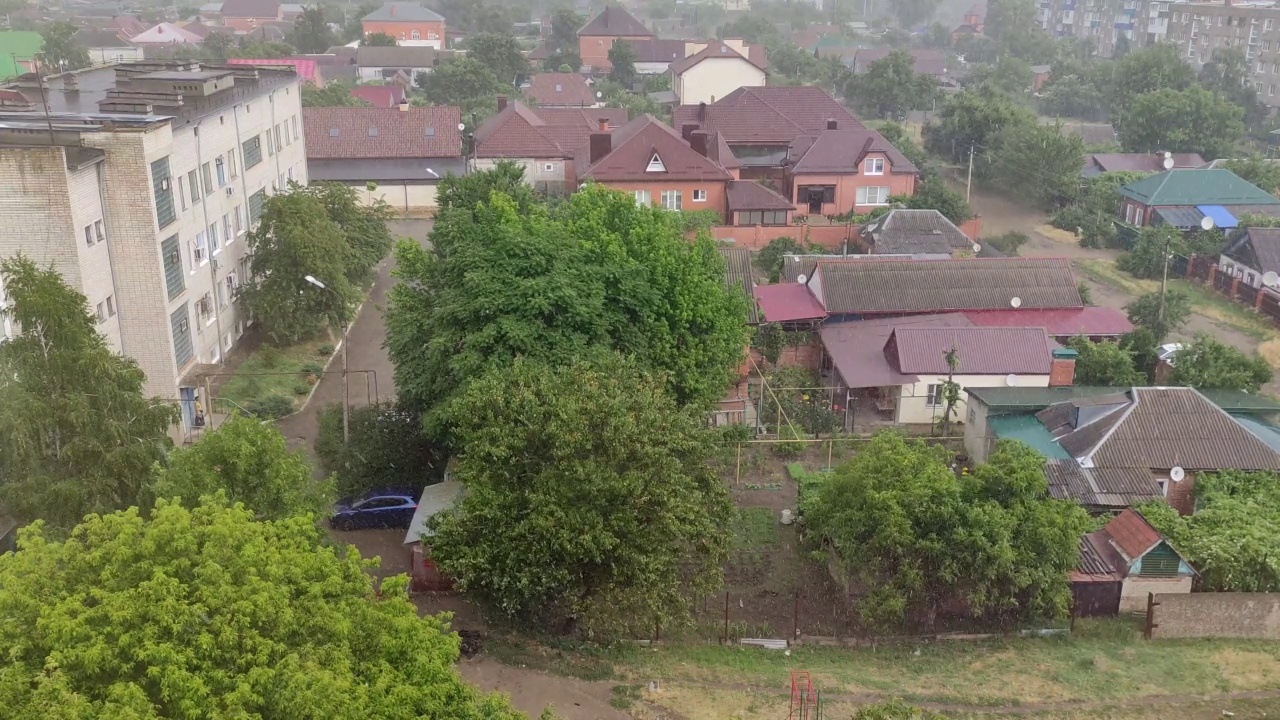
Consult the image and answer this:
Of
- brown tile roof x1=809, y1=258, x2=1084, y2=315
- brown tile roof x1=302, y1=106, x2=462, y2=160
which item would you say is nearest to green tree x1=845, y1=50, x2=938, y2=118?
brown tile roof x1=302, y1=106, x2=462, y2=160

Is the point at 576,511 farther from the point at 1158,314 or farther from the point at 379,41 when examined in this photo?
the point at 379,41

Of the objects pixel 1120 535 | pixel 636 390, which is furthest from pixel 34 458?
pixel 1120 535

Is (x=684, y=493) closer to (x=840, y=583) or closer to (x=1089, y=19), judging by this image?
(x=840, y=583)

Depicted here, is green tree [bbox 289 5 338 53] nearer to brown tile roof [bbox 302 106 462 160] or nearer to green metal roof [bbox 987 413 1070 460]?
brown tile roof [bbox 302 106 462 160]

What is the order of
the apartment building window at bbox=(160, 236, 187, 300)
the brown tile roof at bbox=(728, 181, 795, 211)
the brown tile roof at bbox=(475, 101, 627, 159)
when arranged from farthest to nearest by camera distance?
the brown tile roof at bbox=(475, 101, 627, 159), the brown tile roof at bbox=(728, 181, 795, 211), the apartment building window at bbox=(160, 236, 187, 300)

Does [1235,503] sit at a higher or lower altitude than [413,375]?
lower

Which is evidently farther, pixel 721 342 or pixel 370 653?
pixel 721 342

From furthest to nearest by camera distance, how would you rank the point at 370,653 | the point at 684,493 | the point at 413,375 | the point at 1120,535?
1. the point at 413,375
2. the point at 1120,535
3. the point at 684,493
4. the point at 370,653

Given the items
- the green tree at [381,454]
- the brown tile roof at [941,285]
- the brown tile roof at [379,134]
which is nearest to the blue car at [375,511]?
the green tree at [381,454]

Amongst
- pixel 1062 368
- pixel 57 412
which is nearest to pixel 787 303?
pixel 1062 368
